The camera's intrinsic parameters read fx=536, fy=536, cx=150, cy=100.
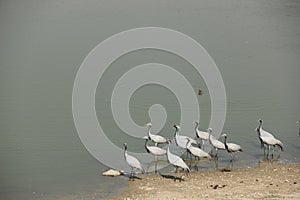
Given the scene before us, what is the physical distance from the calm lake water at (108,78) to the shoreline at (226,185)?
623mm

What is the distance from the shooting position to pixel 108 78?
21.8m

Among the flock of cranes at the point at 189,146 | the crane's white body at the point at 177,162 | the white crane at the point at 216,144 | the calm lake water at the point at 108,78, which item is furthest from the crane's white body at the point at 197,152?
the crane's white body at the point at 177,162

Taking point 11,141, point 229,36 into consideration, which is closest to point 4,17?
point 229,36

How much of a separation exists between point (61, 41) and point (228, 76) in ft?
31.7

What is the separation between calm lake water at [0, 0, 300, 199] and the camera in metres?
14.5

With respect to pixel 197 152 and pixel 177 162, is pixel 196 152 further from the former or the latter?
pixel 177 162

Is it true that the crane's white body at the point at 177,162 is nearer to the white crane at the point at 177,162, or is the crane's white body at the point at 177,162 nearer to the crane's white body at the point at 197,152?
the white crane at the point at 177,162

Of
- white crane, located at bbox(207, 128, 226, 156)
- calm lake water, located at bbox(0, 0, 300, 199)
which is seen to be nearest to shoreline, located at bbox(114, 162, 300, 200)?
calm lake water, located at bbox(0, 0, 300, 199)

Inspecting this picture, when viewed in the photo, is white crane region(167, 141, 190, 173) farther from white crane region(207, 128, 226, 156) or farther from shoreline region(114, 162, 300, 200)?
white crane region(207, 128, 226, 156)

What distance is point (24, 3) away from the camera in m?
37.9

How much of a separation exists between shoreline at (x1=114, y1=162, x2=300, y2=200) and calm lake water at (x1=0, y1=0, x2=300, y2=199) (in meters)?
0.62

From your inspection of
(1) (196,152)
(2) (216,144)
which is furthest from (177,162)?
(2) (216,144)

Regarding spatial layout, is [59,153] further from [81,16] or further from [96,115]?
[81,16]

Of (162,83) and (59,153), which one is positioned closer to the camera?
(59,153)
